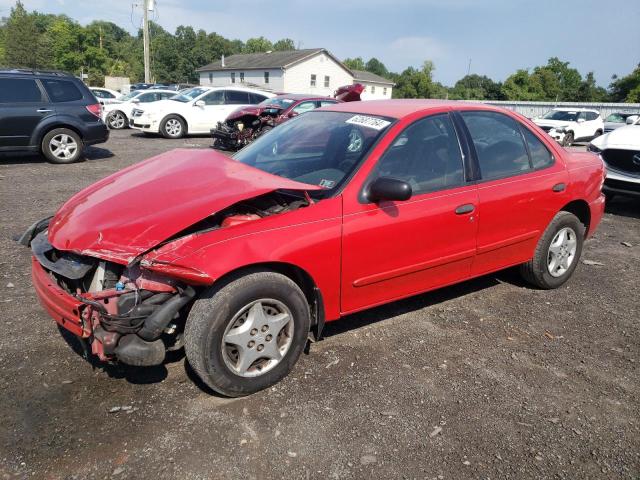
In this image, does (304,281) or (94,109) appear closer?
(304,281)

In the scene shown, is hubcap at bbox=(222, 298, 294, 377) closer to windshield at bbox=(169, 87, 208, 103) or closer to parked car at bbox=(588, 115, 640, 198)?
parked car at bbox=(588, 115, 640, 198)

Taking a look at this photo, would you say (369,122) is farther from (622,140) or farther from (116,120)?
(116,120)

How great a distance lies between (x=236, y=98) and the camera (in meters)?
16.5

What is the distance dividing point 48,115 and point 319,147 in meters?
8.55

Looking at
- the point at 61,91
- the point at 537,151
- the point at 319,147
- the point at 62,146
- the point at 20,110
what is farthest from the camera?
the point at 62,146

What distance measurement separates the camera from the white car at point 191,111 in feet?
51.1

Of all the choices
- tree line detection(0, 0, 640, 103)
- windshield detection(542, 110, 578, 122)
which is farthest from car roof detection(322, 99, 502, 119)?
tree line detection(0, 0, 640, 103)

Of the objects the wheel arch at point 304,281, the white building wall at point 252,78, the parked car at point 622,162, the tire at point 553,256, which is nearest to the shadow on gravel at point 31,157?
the wheel arch at point 304,281

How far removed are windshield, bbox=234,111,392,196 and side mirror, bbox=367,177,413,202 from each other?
225 mm

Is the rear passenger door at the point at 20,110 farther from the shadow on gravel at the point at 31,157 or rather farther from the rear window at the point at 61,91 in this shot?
the shadow on gravel at the point at 31,157

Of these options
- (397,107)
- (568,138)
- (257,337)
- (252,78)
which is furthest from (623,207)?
(252,78)

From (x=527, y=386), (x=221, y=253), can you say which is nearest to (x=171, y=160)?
(x=221, y=253)

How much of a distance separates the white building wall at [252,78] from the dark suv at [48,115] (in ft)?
134

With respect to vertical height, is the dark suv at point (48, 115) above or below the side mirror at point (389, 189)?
above
